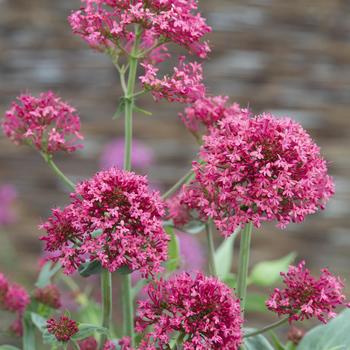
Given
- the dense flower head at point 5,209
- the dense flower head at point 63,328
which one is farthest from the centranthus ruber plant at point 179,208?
the dense flower head at point 5,209

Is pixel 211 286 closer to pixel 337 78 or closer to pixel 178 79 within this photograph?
pixel 178 79

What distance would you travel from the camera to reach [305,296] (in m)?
0.66

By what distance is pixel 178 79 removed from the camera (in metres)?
0.74

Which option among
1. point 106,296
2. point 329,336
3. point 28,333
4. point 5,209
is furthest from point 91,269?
point 5,209

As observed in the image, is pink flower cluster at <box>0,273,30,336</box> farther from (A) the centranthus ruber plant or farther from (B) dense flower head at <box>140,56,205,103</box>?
(B) dense flower head at <box>140,56,205,103</box>

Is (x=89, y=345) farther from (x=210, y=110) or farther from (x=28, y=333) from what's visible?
(x=210, y=110)

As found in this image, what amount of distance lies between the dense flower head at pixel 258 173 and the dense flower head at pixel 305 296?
62mm

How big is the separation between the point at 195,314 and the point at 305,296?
103mm

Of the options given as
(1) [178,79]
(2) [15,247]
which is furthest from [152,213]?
(2) [15,247]

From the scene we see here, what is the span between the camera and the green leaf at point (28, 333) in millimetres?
787

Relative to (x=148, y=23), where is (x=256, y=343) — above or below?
below

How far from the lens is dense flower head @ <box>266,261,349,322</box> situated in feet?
2.16

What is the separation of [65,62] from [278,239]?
44.8 inches

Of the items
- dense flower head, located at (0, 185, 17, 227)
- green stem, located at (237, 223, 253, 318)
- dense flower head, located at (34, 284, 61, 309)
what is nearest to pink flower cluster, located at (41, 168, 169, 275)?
green stem, located at (237, 223, 253, 318)
